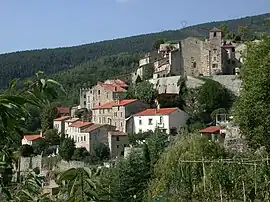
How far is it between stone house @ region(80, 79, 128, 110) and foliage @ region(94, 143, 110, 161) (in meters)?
A: 8.57

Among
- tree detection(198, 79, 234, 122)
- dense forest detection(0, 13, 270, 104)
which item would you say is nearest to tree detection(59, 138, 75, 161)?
tree detection(198, 79, 234, 122)

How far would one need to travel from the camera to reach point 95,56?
360 feet

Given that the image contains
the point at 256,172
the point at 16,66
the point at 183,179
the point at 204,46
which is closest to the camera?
the point at 256,172

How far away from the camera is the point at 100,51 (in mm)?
113188

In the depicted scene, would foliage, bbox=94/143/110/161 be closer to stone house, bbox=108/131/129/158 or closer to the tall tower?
stone house, bbox=108/131/129/158

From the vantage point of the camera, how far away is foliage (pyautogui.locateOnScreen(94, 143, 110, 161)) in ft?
115

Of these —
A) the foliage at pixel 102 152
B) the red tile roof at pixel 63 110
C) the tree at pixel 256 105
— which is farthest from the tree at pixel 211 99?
the red tile roof at pixel 63 110

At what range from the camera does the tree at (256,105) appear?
1510 cm

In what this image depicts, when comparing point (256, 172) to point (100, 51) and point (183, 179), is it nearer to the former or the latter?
point (183, 179)

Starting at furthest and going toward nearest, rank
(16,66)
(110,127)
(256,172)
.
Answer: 1. (16,66)
2. (110,127)
3. (256,172)

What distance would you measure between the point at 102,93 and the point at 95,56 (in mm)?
64415

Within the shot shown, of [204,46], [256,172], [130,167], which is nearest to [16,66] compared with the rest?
[204,46]

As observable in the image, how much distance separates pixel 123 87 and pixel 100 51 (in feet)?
221

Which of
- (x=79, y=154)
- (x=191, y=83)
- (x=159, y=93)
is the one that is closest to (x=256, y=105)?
(x=79, y=154)
